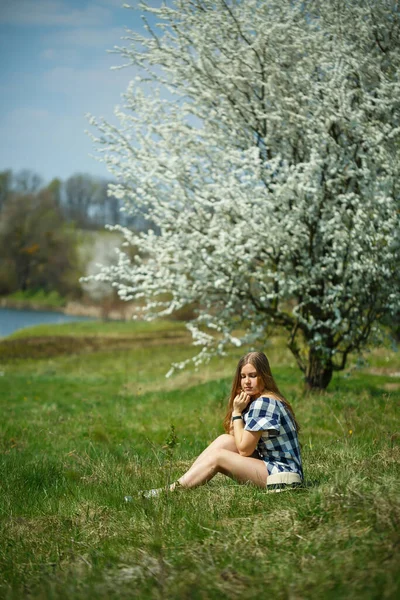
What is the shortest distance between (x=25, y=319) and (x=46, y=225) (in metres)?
35.3

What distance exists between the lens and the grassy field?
289cm

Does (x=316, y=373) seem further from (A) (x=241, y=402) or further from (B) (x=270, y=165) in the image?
(A) (x=241, y=402)

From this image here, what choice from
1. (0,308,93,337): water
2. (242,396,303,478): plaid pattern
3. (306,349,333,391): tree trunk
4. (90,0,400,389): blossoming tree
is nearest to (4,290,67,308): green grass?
(0,308,93,337): water

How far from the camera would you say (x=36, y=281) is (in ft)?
235

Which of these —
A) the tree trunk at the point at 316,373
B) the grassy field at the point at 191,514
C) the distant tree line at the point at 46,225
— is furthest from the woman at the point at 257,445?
the distant tree line at the point at 46,225

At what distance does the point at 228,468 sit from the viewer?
471 centimetres

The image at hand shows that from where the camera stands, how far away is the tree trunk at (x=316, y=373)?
9688 millimetres

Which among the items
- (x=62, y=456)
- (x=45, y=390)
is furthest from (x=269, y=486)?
(x=45, y=390)

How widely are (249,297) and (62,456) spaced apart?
391 cm

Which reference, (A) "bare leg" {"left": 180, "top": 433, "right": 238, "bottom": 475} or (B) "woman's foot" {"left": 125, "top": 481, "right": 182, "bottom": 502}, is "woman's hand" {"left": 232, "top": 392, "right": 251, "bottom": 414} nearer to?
(A) "bare leg" {"left": 180, "top": 433, "right": 238, "bottom": 475}

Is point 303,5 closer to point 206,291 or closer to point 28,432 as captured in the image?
point 206,291

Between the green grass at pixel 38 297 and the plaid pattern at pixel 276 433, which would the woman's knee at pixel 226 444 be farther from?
the green grass at pixel 38 297

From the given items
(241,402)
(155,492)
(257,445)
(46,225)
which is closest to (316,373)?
(257,445)

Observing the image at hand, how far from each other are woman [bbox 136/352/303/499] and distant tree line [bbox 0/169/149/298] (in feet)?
174
